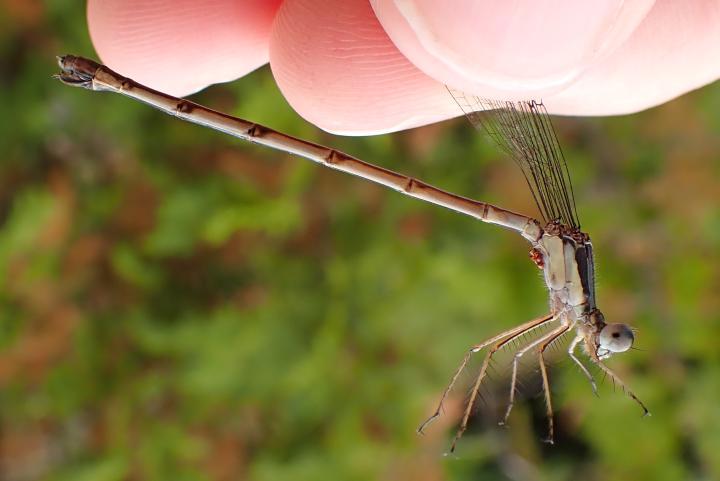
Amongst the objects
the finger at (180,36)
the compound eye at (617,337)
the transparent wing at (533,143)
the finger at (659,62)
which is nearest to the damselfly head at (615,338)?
the compound eye at (617,337)

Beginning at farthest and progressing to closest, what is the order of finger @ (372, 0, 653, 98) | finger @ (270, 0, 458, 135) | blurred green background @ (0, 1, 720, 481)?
blurred green background @ (0, 1, 720, 481)
finger @ (270, 0, 458, 135)
finger @ (372, 0, 653, 98)

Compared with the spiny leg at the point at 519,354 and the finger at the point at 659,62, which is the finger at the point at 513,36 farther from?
the spiny leg at the point at 519,354

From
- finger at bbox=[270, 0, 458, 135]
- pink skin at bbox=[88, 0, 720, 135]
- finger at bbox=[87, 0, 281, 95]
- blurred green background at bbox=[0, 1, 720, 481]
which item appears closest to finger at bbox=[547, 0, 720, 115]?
pink skin at bbox=[88, 0, 720, 135]

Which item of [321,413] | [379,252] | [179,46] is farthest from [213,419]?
[179,46]

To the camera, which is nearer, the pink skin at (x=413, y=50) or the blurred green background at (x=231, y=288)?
A: the pink skin at (x=413, y=50)

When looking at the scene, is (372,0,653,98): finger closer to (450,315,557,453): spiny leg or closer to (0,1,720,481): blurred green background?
(450,315,557,453): spiny leg

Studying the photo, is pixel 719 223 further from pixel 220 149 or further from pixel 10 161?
pixel 10 161

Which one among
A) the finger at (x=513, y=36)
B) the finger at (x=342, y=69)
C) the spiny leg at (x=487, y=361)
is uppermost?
the finger at (x=342, y=69)

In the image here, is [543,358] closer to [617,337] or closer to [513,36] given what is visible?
[617,337]
